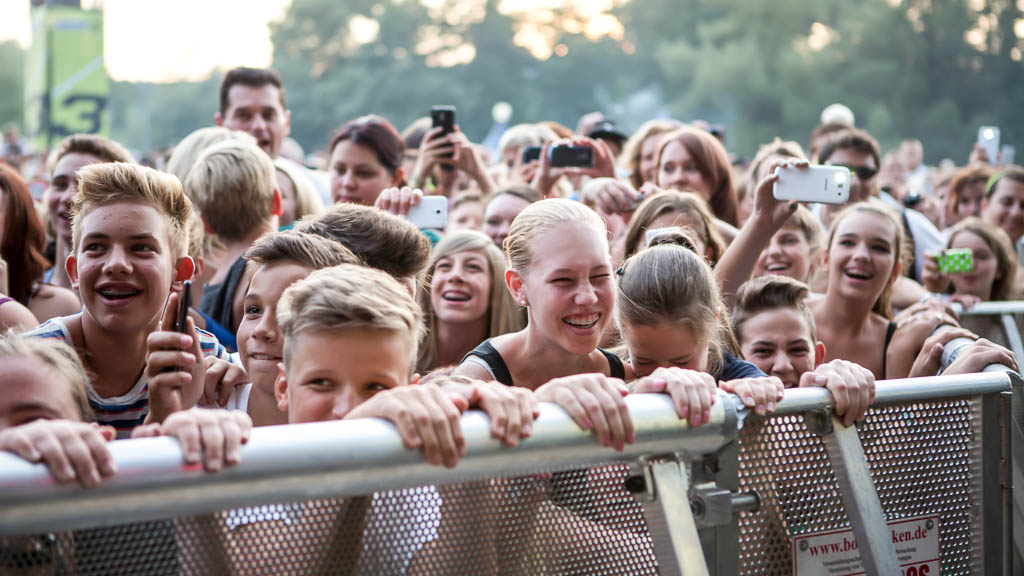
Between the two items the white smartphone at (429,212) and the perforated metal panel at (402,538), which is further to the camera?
the white smartphone at (429,212)

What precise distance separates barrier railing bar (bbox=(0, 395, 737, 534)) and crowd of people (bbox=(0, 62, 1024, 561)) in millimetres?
23

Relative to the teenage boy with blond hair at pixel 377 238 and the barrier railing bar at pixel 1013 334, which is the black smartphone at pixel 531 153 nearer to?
the barrier railing bar at pixel 1013 334

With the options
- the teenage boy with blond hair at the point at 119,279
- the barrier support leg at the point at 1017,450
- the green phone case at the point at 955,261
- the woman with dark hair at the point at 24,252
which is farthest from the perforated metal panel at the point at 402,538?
the green phone case at the point at 955,261

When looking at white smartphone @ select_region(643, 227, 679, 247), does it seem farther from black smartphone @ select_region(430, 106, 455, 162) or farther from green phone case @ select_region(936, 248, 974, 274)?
green phone case @ select_region(936, 248, 974, 274)

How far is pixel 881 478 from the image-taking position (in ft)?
6.72

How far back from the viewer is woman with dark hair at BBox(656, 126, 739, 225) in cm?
562

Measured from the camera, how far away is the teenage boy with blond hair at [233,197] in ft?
13.5

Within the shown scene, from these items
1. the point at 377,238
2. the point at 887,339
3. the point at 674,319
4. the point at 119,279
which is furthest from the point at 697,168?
the point at 119,279

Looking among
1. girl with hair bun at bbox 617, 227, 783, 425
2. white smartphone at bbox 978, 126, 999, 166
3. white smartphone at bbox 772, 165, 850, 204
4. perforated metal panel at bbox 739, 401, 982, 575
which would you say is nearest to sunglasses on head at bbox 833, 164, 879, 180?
white smartphone at bbox 772, 165, 850, 204

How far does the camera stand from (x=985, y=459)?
2.22m

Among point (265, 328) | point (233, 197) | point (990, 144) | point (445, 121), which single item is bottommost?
point (265, 328)

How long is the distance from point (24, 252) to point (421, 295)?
5.50 feet

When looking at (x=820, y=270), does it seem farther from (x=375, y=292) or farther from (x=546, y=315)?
(x=375, y=292)

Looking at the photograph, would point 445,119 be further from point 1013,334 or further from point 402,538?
point 402,538
